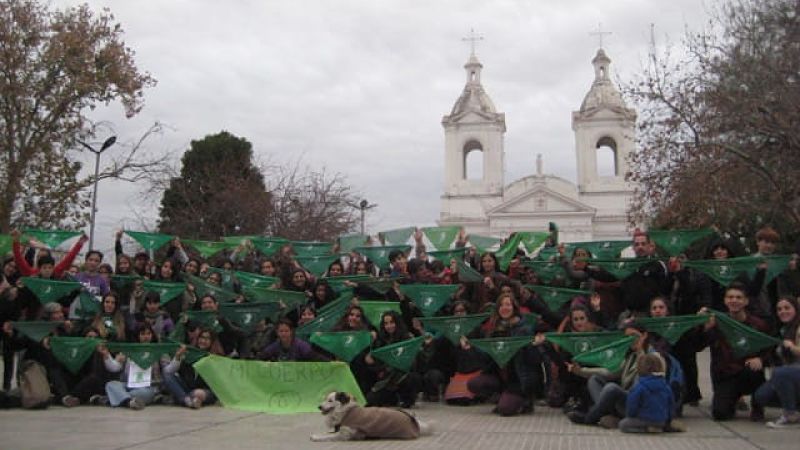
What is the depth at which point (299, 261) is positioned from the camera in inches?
550

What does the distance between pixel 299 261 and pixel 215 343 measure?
334 centimetres

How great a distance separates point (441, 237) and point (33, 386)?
28.1 ft

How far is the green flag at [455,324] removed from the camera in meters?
10.1

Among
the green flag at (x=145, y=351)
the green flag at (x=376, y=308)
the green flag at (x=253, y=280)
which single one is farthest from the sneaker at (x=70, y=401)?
the green flag at (x=376, y=308)

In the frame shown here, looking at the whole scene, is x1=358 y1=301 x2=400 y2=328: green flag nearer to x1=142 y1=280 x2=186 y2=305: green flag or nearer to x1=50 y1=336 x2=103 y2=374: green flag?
x1=142 y1=280 x2=186 y2=305: green flag

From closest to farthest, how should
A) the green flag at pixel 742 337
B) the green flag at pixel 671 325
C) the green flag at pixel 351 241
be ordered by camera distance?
the green flag at pixel 742 337, the green flag at pixel 671 325, the green flag at pixel 351 241

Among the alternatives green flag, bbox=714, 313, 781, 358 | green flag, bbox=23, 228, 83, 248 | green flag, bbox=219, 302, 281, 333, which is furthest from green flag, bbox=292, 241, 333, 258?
green flag, bbox=714, 313, 781, 358

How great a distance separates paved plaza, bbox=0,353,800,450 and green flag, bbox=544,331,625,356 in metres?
0.79

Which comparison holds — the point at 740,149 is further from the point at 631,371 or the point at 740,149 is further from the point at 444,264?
the point at 631,371

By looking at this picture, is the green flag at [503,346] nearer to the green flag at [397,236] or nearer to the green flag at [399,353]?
the green flag at [399,353]

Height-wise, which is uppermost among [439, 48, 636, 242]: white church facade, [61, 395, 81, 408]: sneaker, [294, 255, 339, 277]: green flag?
[439, 48, 636, 242]: white church facade

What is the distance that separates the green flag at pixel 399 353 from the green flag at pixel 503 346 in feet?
2.76

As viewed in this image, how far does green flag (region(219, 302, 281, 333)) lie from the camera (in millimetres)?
11352

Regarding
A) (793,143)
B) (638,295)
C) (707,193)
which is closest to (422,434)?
(638,295)
